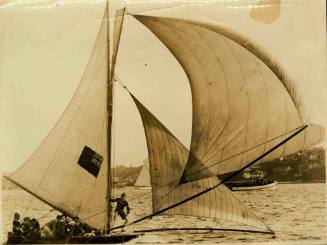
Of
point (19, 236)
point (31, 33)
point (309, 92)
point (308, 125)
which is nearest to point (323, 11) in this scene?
point (309, 92)

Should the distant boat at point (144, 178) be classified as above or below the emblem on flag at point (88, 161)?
below

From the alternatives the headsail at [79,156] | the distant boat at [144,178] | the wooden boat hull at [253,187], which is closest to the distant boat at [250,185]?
the wooden boat hull at [253,187]

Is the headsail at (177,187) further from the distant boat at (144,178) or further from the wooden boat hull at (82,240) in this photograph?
the wooden boat hull at (82,240)

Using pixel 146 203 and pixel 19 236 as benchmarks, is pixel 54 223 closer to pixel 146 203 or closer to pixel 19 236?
pixel 19 236

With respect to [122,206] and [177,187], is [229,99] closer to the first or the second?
[177,187]

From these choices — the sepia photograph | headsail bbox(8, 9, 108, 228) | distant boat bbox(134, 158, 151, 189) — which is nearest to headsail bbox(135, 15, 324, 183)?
the sepia photograph

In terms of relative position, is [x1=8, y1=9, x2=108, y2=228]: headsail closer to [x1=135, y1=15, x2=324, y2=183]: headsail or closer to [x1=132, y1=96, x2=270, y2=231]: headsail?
[x1=132, y1=96, x2=270, y2=231]: headsail

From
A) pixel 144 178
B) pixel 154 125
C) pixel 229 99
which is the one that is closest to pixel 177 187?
pixel 144 178
